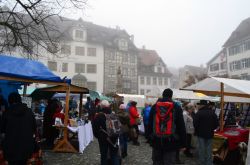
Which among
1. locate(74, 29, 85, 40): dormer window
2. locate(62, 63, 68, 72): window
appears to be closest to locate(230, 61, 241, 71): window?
locate(74, 29, 85, 40): dormer window

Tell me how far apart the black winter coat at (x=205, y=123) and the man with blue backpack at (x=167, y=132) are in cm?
258

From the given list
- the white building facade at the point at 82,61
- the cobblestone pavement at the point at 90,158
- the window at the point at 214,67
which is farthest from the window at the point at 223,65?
the cobblestone pavement at the point at 90,158

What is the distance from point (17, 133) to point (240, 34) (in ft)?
171

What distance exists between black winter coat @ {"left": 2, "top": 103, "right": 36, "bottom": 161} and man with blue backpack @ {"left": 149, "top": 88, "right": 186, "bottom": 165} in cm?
221

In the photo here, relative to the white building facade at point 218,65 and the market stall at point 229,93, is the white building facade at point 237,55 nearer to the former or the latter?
the white building facade at point 218,65

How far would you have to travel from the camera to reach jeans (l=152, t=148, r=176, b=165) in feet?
18.1

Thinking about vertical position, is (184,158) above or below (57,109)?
below

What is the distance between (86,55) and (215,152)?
152 ft

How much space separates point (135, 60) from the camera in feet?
194

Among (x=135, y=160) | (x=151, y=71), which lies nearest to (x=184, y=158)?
(x=135, y=160)

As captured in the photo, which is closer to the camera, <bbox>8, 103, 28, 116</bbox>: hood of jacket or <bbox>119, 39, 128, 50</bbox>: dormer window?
<bbox>8, 103, 28, 116</bbox>: hood of jacket

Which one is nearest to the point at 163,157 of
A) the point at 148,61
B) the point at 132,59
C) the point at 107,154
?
the point at 107,154

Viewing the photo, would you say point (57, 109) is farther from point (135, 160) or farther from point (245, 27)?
point (245, 27)

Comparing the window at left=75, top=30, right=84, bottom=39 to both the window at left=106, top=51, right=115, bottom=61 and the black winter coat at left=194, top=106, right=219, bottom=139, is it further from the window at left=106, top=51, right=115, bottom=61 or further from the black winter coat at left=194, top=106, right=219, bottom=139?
the black winter coat at left=194, top=106, right=219, bottom=139
